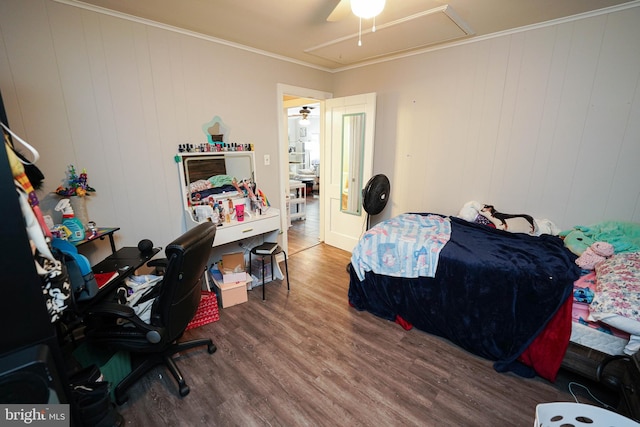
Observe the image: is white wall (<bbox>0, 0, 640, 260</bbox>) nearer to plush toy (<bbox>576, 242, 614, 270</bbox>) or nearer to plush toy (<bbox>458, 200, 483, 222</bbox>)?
plush toy (<bbox>458, 200, 483, 222</bbox>)

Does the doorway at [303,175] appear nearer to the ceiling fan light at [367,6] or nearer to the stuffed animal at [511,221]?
the stuffed animal at [511,221]

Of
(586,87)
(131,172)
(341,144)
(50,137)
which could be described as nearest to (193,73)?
(131,172)

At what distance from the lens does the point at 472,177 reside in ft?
9.53

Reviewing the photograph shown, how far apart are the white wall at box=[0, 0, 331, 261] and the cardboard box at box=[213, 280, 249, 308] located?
0.71m

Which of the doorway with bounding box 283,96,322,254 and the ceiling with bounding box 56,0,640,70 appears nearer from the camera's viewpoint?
the ceiling with bounding box 56,0,640,70

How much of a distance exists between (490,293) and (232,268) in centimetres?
218

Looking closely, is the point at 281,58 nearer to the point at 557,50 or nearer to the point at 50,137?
the point at 50,137

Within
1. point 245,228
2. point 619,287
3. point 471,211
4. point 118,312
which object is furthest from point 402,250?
point 118,312

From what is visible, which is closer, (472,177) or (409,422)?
(409,422)

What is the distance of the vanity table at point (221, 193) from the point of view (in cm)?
259

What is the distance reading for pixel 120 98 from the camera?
219 cm

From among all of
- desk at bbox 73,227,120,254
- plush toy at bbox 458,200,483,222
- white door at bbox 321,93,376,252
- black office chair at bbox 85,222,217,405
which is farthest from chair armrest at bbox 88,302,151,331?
plush toy at bbox 458,200,483,222

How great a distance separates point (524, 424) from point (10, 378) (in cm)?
229

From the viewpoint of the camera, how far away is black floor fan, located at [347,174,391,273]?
302 centimetres
